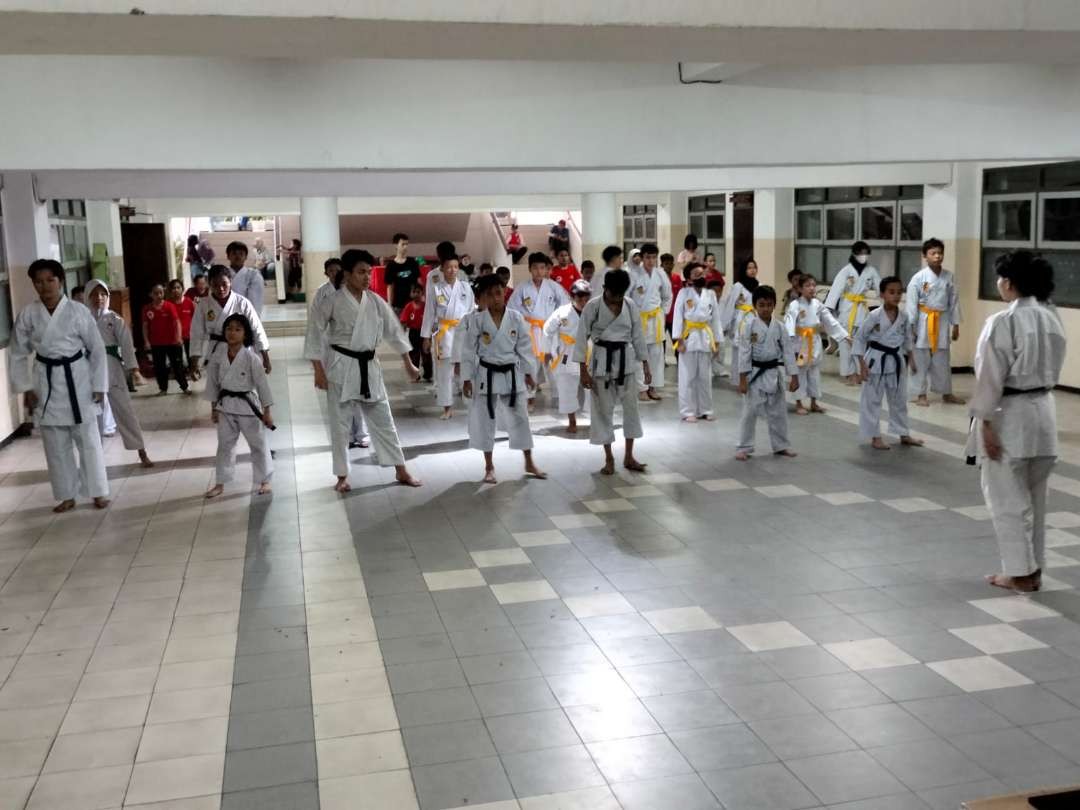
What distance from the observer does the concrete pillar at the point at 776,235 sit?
15.5m

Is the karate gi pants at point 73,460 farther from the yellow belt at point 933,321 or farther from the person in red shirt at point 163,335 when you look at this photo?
the yellow belt at point 933,321

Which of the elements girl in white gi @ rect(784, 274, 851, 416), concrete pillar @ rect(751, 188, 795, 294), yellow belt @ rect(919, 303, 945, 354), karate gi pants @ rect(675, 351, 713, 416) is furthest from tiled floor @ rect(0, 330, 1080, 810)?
concrete pillar @ rect(751, 188, 795, 294)

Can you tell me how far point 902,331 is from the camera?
774 centimetres

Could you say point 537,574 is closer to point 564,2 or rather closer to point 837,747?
point 837,747

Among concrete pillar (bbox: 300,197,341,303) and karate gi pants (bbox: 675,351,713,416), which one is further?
concrete pillar (bbox: 300,197,341,303)

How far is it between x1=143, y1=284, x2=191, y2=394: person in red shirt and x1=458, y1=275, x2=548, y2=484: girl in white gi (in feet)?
17.9

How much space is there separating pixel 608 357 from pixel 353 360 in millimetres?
1703

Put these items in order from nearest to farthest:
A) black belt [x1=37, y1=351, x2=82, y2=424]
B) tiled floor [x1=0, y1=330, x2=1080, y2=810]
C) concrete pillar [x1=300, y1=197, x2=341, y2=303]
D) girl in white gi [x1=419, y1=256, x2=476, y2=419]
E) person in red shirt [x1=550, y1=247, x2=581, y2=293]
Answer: tiled floor [x1=0, y1=330, x2=1080, y2=810] < black belt [x1=37, y1=351, x2=82, y2=424] < girl in white gi [x1=419, y1=256, x2=476, y2=419] < person in red shirt [x1=550, y1=247, x2=581, y2=293] < concrete pillar [x1=300, y1=197, x2=341, y2=303]

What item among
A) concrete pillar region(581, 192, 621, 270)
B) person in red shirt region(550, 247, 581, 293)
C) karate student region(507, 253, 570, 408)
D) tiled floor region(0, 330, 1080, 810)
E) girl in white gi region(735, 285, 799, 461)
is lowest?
tiled floor region(0, 330, 1080, 810)

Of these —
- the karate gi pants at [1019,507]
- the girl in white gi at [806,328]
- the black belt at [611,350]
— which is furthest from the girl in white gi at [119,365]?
the karate gi pants at [1019,507]

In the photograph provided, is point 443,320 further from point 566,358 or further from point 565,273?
point 565,273

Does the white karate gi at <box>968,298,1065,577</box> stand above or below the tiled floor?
above

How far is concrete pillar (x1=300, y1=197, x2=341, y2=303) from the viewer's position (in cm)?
1534

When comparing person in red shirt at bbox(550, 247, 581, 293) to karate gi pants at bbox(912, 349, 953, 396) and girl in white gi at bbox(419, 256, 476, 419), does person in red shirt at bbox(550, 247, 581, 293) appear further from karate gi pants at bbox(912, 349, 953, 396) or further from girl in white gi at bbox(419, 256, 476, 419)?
karate gi pants at bbox(912, 349, 953, 396)
